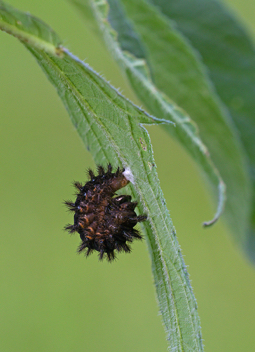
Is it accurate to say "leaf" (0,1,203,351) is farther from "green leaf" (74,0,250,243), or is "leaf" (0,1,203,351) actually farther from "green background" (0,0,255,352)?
"green background" (0,0,255,352)

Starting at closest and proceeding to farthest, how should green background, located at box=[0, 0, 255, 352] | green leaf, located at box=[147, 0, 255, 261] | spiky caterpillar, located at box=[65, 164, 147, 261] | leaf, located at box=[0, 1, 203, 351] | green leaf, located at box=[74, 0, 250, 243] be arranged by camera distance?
1. leaf, located at box=[0, 1, 203, 351]
2. green leaf, located at box=[74, 0, 250, 243]
3. spiky caterpillar, located at box=[65, 164, 147, 261]
4. green leaf, located at box=[147, 0, 255, 261]
5. green background, located at box=[0, 0, 255, 352]

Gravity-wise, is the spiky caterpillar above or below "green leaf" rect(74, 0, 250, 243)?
below

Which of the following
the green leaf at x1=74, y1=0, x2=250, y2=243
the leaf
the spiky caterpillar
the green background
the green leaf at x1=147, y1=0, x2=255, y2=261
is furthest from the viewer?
the green background

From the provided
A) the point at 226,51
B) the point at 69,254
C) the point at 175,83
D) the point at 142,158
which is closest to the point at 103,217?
the point at 142,158

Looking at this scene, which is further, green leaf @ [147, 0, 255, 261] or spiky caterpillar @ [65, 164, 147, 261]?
green leaf @ [147, 0, 255, 261]

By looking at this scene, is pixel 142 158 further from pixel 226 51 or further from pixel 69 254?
pixel 69 254

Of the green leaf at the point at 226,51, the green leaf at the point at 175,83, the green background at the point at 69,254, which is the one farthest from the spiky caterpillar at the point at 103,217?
the green background at the point at 69,254

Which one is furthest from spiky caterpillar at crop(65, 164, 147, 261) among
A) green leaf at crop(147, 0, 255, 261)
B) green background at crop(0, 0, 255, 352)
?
green background at crop(0, 0, 255, 352)
